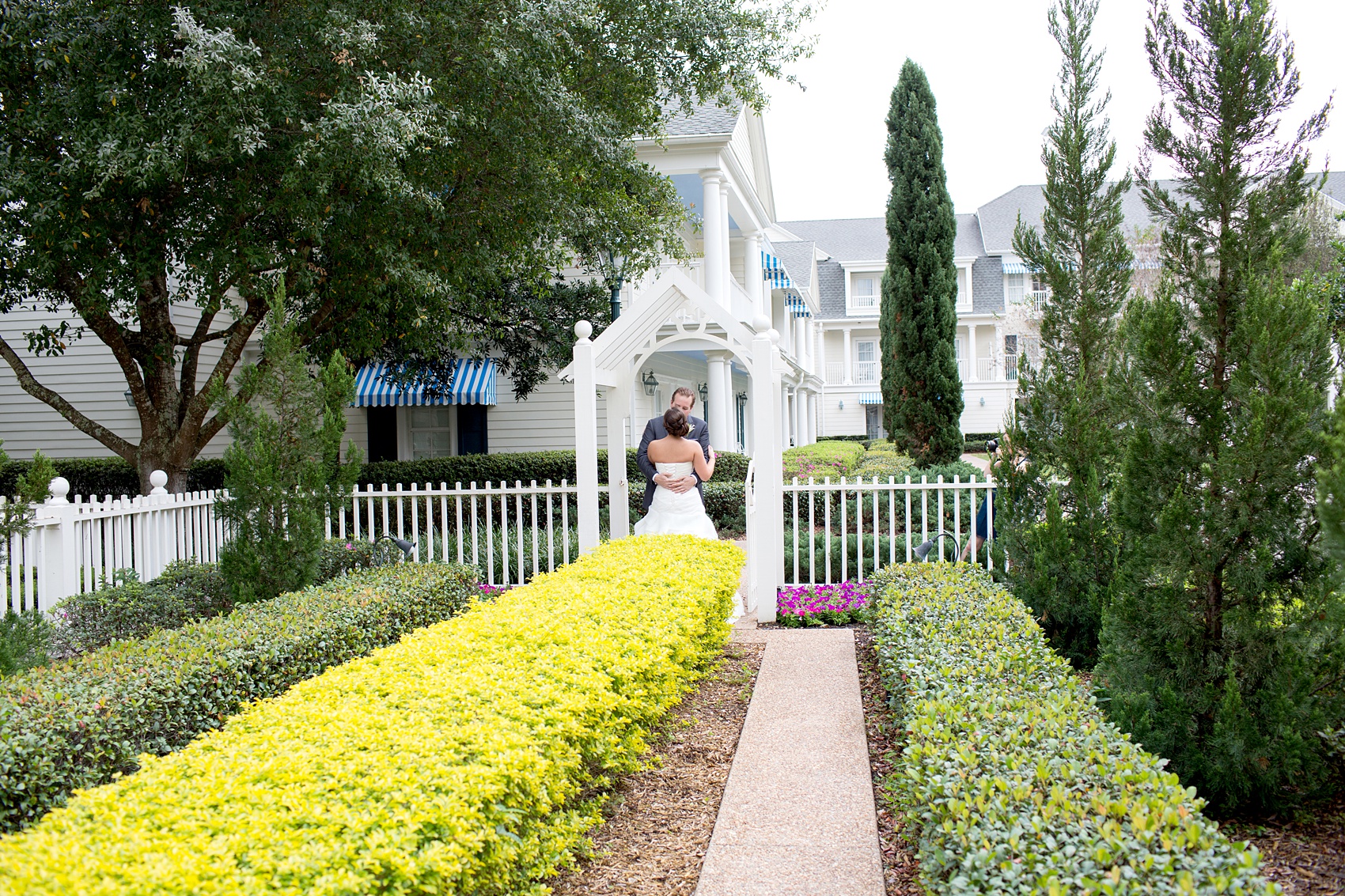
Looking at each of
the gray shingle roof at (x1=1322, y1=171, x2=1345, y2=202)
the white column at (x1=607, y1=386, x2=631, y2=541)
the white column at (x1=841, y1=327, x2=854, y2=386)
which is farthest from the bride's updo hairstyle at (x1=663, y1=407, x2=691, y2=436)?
the gray shingle roof at (x1=1322, y1=171, x2=1345, y2=202)

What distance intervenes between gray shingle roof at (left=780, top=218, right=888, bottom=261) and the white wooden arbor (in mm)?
37923

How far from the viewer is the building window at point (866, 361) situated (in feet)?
150

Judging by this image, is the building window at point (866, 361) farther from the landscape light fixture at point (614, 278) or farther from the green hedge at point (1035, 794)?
the green hedge at point (1035, 794)

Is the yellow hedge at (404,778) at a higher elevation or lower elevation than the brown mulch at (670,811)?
higher

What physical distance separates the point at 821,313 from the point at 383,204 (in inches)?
1454

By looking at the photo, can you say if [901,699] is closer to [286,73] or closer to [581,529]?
[581,529]

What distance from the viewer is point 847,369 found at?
4550 centimetres

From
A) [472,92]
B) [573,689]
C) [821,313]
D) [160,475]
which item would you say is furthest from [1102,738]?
[821,313]

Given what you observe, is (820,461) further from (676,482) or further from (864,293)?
(864,293)

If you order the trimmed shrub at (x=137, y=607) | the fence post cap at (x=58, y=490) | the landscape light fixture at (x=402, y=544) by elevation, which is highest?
the fence post cap at (x=58, y=490)

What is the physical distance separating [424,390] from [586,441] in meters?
8.34

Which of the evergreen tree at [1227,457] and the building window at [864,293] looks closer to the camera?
the evergreen tree at [1227,457]

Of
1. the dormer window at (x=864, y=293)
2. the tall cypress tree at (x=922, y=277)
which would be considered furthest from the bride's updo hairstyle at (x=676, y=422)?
the dormer window at (x=864, y=293)

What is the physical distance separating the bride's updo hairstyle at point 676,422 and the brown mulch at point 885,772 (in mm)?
2531
